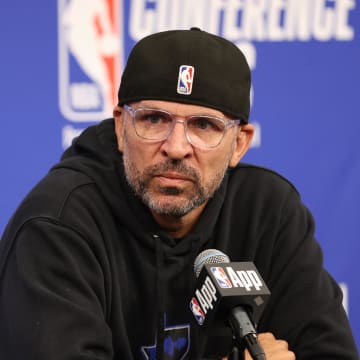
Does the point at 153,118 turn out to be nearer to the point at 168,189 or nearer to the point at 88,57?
the point at 168,189

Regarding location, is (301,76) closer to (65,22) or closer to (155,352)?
(65,22)

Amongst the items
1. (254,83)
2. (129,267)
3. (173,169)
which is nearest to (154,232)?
(129,267)

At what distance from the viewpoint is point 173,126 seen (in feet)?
6.49

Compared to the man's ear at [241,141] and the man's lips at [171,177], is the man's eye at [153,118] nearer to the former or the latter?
the man's lips at [171,177]

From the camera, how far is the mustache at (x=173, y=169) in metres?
1.97

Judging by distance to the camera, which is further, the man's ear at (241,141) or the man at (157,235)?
the man's ear at (241,141)

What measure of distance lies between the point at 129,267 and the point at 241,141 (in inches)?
18.7

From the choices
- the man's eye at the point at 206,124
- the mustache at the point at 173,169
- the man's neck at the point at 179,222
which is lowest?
the man's neck at the point at 179,222

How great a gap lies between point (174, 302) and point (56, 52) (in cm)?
130

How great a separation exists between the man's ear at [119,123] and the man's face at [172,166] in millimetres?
49

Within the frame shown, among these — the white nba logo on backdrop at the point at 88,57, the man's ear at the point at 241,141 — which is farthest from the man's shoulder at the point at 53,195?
the white nba logo on backdrop at the point at 88,57

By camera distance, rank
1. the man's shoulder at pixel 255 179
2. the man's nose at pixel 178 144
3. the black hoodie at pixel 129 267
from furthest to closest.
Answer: the man's shoulder at pixel 255 179, the man's nose at pixel 178 144, the black hoodie at pixel 129 267

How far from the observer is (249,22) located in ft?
10.2

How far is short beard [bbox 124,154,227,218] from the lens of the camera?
198 cm
